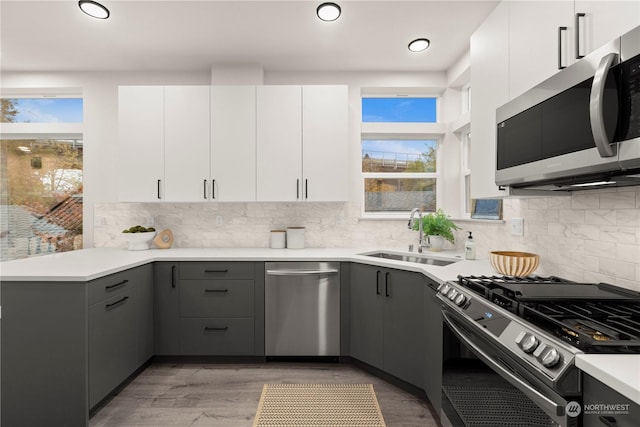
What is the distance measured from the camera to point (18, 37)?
8.85 feet

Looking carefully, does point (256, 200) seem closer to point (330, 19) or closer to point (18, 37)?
point (330, 19)

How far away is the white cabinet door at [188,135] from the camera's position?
9.86 feet

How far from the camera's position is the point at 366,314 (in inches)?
102

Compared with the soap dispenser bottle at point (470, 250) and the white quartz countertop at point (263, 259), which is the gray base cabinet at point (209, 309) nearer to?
the white quartz countertop at point (263, 259)

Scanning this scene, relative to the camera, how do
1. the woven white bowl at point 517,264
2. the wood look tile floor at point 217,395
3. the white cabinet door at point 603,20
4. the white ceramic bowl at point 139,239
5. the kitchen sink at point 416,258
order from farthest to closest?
the white ceramic bowl at point 139,239 → the kitchen sink at point 416,258 → the wood look tile floor at point 217,395 → the woven white bowl at point 517,264 → the white cabinet door at point 603,20

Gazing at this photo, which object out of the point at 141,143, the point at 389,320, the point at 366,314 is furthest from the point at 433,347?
the point at 141,143

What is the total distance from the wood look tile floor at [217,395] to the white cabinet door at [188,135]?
1.49 m

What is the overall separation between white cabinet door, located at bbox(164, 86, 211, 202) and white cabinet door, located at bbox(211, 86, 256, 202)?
0.08 metres

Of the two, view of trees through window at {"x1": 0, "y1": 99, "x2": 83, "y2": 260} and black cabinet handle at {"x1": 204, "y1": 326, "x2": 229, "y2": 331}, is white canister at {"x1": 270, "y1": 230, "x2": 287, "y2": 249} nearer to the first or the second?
→ black cabinet handle at {"x1": 204, "y1": 326, "x2": 229, "y2": 331}

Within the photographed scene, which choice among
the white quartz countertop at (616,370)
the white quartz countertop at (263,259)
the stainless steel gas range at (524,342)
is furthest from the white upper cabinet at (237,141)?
the white quartz countertop at (616,370)

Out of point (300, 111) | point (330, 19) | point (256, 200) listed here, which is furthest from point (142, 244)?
point (330, 19)

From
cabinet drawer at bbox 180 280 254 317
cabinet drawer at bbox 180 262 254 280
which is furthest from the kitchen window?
cabinet drawer at bbox 180 280 254 317

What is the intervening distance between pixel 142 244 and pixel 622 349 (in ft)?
10.8

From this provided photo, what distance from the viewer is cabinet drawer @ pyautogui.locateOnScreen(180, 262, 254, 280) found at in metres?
2.70
